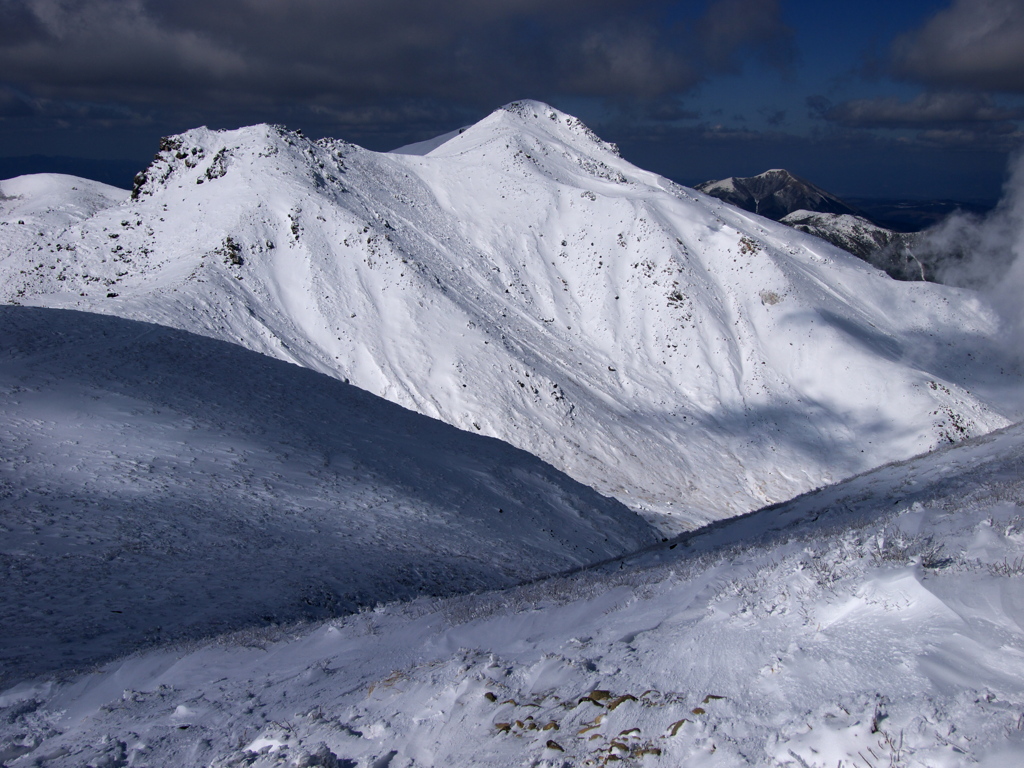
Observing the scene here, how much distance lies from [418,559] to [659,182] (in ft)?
218

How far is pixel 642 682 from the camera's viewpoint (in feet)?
17.0

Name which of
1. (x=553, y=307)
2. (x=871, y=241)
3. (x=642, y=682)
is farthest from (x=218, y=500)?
(x=871, y=241)

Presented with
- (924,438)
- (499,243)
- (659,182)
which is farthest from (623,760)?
(659,182)

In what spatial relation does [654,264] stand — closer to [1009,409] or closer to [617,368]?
[617,368]

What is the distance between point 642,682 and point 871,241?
169 m

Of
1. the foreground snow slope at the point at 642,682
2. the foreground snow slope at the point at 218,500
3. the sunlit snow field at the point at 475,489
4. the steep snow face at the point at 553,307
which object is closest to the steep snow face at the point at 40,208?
the sunlit snow field at the point at 475,489

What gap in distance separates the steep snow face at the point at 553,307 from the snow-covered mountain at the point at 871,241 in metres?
48.0

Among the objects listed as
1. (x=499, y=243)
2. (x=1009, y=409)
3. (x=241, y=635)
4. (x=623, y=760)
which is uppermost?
(x=499, y=243)

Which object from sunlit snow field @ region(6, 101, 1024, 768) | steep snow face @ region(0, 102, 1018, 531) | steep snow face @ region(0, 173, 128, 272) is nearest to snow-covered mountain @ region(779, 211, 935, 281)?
steep snow face @ region(0, 102, 1018, 531)

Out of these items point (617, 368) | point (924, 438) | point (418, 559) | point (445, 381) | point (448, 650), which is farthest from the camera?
point (617, 368)

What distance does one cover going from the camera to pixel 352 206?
5209cm

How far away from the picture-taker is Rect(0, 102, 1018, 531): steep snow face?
41031 mm

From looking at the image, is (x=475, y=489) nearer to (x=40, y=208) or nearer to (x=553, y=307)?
(x=553, y=307)

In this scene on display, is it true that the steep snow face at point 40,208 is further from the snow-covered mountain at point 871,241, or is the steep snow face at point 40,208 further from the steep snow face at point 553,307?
the snow-covered mountain at point 871,241
